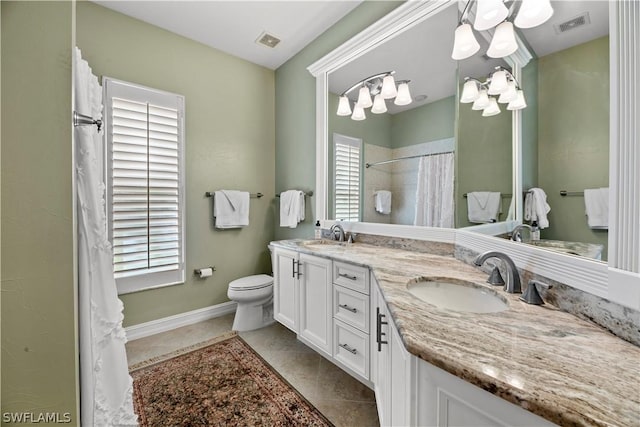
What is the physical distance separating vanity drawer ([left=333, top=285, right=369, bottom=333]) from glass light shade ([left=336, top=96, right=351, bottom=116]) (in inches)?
59.1

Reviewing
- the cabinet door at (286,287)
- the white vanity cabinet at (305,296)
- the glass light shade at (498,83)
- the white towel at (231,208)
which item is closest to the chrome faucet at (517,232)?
the glass light shade at (498,83)

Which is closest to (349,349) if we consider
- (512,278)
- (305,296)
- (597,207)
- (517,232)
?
(305,296)

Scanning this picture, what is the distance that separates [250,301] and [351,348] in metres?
1.15

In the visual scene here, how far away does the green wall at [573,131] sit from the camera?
0.76 m

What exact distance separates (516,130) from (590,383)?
39.3 inches

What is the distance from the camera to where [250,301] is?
92.1 inches

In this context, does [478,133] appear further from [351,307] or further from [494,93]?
[351,307]

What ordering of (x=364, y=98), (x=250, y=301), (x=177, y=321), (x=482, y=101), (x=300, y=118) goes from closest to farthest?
1. (x=482, y=101)
2. (x=364, y=98)
3. (x=250, y=301)
4. (x=177, y=321)
5. (x=300, y=118)

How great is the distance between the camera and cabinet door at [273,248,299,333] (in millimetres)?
1956

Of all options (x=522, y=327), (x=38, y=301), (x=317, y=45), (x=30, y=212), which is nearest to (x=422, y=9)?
(x=317, y=45)

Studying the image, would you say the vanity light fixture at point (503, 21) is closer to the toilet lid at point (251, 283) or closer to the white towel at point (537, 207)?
the white towel at point (537, 207)

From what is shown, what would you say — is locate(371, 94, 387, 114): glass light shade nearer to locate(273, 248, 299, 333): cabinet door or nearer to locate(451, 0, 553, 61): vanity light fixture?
locate(451, 0, 553, 61): vanity light fixture

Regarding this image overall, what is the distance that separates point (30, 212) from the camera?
76 centimetres

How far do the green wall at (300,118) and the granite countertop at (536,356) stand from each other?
1.92 meters
